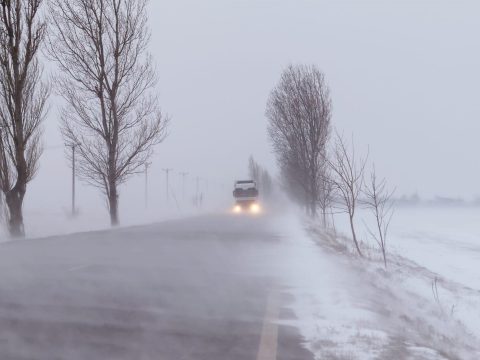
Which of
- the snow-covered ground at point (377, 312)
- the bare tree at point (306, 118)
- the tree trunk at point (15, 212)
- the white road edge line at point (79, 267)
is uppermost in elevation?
the bare tree at point (306, 118)

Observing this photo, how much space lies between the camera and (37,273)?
31.7 ft

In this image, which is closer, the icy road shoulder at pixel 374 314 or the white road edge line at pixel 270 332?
the white road edge line at pixel 270 332

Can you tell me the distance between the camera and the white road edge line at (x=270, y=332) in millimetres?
5234

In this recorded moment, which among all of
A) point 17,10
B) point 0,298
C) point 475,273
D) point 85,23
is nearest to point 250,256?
point 0,298

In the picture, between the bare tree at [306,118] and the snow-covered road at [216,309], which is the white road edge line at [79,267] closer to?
the snow-covered road at [216,309]

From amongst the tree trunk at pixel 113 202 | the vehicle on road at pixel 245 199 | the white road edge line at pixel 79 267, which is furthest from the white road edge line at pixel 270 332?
the vehicle on road at pixel 245 199

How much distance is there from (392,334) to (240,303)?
2265mm

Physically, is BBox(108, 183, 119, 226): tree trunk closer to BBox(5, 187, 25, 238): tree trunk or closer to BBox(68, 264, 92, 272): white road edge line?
BBox(5, 187, 25, 238): tree trunk

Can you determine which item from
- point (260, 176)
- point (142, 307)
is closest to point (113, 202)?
point (142, 307)

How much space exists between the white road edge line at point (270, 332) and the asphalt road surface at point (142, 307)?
11mm

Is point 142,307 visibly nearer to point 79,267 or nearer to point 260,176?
point 79,267

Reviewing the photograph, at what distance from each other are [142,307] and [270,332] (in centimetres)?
182

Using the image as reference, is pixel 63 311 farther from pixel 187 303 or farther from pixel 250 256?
pixel 250 256

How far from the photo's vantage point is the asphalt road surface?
17.2ft
